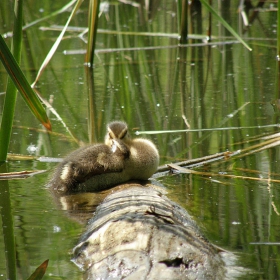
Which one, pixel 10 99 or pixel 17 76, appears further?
pixel 10 99

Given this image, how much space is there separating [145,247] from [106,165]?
5.58 feet

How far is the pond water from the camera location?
396 centimetres

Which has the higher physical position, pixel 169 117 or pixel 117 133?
pixel 117 133

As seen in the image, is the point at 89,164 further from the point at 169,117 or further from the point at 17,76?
the point at 169,117

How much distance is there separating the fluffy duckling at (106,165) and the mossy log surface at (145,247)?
0.98m

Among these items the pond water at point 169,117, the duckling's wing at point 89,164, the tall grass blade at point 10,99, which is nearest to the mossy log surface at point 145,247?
the pond water at point 169,117

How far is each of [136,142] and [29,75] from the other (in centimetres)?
340

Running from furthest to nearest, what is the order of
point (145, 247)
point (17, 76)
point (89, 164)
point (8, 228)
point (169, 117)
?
1. point (169, 117)
2. point (89, 164)
3. point (8, 228)
4. point (17, 76)
5. point (145, 247)

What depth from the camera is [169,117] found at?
6590 mm

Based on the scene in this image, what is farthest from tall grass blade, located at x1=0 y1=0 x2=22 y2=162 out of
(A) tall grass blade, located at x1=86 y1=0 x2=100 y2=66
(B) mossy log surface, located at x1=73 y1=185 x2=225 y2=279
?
(A) tall grass blade, located at x1=86 y1=0 x2=100 y2=66

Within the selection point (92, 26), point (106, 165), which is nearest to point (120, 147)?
point (106, 165)

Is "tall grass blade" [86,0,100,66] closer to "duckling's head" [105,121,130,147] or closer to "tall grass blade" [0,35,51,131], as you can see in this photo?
"duckling's head" [105,121,130,147]

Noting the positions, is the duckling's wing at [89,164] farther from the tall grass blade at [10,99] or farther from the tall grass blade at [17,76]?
the tall grass blade at [17,76]

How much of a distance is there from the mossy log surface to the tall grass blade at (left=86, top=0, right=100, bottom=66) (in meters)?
3.90
